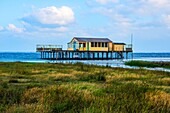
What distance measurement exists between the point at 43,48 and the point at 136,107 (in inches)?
2992

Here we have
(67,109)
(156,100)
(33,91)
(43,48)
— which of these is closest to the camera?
(67,109)

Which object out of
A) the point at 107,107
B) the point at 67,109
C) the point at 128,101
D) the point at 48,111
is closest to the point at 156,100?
the point at 128,101

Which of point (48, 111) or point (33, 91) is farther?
point (33, 91)

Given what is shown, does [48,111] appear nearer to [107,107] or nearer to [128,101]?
[107,107]

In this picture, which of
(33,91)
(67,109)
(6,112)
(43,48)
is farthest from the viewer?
(43,48)

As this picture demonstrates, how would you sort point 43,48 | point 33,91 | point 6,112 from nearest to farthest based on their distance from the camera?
point 6,112, point 33,91, point 43,48

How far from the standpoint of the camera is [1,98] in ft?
37.0

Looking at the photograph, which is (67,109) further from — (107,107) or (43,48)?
(43,48)

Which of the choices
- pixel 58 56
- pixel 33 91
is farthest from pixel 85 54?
pixel 33 91

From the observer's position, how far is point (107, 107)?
367 inches

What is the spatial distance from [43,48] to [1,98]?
2902 inches

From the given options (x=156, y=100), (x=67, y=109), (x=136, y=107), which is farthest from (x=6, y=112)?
(x=156, y=100)

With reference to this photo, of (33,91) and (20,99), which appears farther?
(33,91)

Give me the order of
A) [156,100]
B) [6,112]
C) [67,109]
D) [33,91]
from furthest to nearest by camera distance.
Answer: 1. [33,91]
2. [156,100]
3. [67,109]
4. [6,112]
